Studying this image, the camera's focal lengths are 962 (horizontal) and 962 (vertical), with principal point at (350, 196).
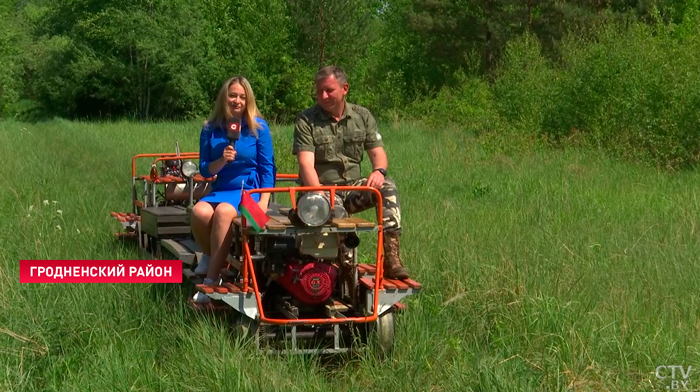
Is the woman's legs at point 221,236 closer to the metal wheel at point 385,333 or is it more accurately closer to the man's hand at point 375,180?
the man's hand at point 375,180

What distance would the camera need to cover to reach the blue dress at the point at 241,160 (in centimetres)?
710

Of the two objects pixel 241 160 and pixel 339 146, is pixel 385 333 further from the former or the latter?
pixel 241 160

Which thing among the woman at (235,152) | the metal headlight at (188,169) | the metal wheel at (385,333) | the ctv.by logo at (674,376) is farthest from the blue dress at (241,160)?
the ctv.by logo at (674,376)

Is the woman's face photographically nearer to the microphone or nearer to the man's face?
the microphone

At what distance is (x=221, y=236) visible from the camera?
643 cm

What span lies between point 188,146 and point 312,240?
52.4 feet

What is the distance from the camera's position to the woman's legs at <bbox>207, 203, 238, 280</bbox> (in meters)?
6.39

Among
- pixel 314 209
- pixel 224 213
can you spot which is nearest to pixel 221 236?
pixel 224 213

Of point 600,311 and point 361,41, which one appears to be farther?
point 361,41

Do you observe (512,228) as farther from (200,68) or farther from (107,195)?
(200,68)

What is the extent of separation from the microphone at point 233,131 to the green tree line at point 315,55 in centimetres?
1530

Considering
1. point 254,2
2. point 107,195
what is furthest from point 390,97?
point 107,195

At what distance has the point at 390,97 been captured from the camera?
42719 millimetres

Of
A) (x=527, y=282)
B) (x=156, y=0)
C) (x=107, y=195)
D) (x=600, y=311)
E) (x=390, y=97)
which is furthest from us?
(x=156, y=0)
